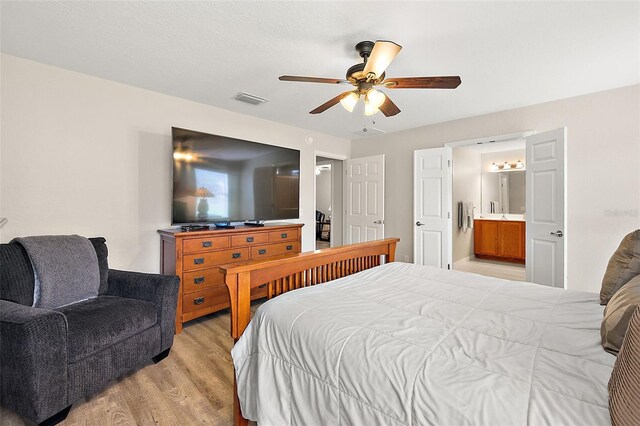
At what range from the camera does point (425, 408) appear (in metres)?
0.89

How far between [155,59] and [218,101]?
103cm

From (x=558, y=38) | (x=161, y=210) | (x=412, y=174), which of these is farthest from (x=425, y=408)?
(x=412, y=174)

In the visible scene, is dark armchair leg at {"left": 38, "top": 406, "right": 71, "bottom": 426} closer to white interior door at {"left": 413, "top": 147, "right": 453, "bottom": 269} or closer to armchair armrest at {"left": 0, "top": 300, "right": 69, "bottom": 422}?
armchair armrest at {"left": 0, "top": 300, "right": 69, "bottom": 422}

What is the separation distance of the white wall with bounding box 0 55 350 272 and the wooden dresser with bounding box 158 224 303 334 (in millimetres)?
409

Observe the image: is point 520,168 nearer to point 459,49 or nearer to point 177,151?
point 459,49

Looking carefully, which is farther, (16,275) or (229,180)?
(229,180)

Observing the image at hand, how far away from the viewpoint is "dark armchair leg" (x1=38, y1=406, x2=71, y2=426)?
1596mm

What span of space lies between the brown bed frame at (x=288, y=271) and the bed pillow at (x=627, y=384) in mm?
1382

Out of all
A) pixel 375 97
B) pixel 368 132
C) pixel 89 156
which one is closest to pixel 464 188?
pixel 368 132

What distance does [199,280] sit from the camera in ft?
9.88

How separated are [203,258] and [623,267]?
10.3 feet

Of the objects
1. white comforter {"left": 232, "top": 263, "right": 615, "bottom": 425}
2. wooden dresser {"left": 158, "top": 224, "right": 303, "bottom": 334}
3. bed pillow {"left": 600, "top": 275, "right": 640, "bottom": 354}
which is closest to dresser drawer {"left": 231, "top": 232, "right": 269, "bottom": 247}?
wooden dresser {"left": 158, "top": 224, "right": 303, "bottom": 334}

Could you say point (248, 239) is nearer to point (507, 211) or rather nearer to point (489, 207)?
point (489, 207)

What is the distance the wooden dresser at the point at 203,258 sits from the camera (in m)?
2.88
